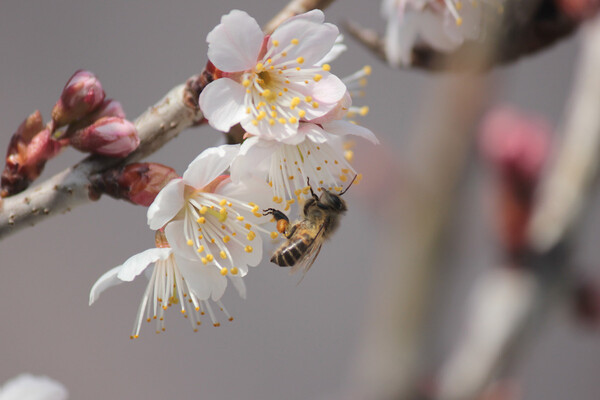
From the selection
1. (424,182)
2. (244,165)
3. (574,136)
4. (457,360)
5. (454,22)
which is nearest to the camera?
(244,165)

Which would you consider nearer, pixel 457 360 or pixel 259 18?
pixel 457 360

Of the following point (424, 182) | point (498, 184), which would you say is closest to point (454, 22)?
point (424, 182)

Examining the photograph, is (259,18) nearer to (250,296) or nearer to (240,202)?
(250,296)

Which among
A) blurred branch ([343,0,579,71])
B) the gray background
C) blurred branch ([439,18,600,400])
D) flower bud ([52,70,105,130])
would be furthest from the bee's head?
the gray background

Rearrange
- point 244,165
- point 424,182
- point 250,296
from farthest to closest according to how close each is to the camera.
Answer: point 250,296
point 424,182
point 244,165

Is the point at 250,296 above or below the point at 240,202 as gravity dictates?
below

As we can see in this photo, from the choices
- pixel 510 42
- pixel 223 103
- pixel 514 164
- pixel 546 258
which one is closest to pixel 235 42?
pixel 223 103

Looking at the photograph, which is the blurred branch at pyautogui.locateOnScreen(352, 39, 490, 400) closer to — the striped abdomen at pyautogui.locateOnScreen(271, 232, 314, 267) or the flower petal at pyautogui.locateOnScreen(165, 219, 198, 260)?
the striped abdomen at pyautogui.locateOnScreen(271, 232, 314, 267)
